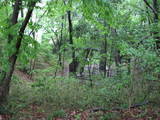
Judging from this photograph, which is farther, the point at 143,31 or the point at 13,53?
the point at 143,31

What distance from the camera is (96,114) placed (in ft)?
21.0

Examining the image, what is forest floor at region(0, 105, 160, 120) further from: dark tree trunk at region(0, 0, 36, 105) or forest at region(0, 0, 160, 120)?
dark tree trunk at region(0, 0, 36, 105)

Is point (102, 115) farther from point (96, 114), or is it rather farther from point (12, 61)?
point (12, 61)

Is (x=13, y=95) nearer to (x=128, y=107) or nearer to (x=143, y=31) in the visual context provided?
(x=128, y=107)

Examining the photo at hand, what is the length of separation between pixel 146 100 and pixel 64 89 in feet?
13.0

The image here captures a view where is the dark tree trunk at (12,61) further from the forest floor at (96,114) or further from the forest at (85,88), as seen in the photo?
the forest floor at (96,114)

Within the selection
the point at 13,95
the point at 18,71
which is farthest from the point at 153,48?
the point at 18,71

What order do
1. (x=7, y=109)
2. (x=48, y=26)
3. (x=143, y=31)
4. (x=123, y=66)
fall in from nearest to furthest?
(x=7, y=109)
(x=143, y=31)
(x=123, y=66)
(x=48, y=26)

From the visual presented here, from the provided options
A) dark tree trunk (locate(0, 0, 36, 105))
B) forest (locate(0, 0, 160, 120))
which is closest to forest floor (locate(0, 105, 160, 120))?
forest (locate(0, 0, 160, 120))

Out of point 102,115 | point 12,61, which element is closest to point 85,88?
point 102,115

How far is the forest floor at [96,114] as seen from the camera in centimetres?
593

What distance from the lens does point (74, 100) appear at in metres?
8.09

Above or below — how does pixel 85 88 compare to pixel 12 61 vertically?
below

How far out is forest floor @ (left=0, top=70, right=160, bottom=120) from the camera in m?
5.93
